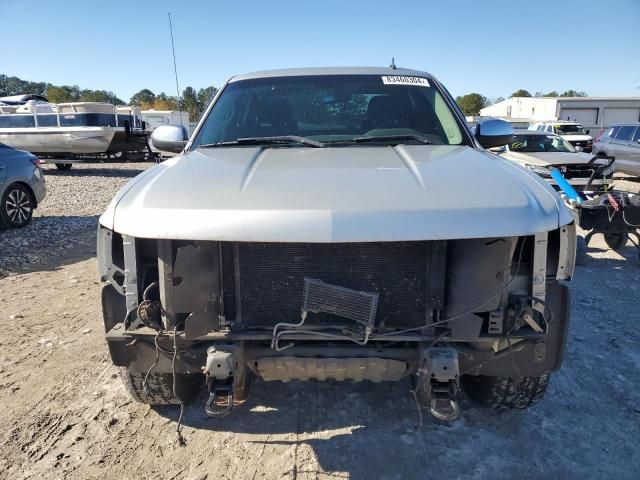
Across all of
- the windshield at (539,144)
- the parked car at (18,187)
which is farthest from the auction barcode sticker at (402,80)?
the windshield at (539,144)

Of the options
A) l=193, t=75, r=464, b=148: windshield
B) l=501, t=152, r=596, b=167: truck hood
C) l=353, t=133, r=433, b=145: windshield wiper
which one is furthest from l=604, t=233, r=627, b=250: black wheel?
l=353, t=133, r=433, b=145: windshield wiper

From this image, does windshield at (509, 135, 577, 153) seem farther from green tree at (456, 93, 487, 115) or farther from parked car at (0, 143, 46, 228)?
green tree at (456, 93, 487, 115)

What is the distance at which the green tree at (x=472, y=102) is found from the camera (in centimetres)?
7519

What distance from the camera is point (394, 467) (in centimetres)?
249

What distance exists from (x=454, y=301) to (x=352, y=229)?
0.62 meters

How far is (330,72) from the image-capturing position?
369cm

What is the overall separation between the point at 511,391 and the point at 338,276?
1.31m

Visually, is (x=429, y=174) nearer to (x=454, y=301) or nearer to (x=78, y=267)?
(x=454, y=301)

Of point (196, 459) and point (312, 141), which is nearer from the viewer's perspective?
point (196, 459)

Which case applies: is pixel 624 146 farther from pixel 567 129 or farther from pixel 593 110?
pixel 593 110

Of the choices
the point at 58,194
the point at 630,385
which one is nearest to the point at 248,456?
the point at 630,385

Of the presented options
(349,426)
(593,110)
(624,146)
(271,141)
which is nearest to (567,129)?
(624,146)

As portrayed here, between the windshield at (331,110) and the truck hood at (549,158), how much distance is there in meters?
7.25

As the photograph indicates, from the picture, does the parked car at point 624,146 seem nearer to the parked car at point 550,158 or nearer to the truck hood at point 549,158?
the parked car at point 550,158
